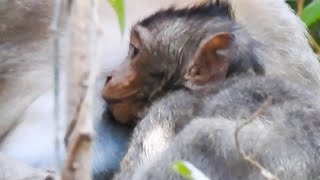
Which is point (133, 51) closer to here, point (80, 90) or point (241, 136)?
point (241, 136)

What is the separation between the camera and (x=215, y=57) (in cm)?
221

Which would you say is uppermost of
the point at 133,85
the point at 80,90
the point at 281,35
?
the point at 80,90

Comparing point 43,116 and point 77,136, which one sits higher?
point 77,136

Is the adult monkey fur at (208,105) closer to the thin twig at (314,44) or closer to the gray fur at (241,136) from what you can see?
the gray fur at (241,136)

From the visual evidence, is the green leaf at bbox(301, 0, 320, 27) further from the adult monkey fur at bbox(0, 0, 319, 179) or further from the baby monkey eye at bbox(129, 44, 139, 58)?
the baby monkey eye at bbox(129, 44, 139, 58)

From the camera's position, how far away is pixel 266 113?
1969 millimetres

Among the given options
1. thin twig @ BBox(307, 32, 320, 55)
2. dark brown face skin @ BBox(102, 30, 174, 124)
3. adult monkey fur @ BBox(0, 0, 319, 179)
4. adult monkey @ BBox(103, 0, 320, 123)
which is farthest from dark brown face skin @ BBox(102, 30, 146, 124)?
thin twig @ BBox(307, 32, 320, 55)

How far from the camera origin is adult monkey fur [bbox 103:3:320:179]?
6.07 feet

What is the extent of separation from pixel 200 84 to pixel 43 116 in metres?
0.50

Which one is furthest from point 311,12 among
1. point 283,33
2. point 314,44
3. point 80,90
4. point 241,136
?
point 80,90

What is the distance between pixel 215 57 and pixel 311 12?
723 mm

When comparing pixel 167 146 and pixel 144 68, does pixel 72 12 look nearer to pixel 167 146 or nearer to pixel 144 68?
pixel 167 146

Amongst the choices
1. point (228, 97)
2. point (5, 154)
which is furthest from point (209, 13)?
point (5, 154)

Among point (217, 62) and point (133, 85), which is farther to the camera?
point (133, 85)
